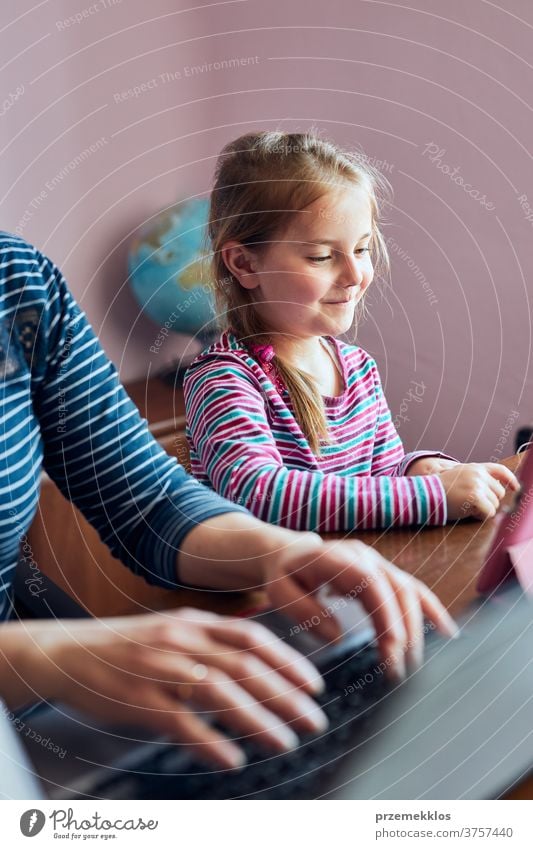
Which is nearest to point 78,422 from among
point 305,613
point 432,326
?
point 305,613

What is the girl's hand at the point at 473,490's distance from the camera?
0.46 m

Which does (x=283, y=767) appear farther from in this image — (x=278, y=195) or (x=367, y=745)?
(x=278, y=195)

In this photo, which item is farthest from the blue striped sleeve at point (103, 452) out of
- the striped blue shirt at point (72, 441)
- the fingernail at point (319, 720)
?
the fingernail at point (319, 720)

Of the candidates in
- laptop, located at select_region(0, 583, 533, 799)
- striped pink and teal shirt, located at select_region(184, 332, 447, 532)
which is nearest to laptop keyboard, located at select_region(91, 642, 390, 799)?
laptop, located at select_region(0, 583, 533, 799)

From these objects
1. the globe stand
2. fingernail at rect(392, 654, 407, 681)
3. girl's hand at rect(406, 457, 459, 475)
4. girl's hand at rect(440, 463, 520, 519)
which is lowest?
fingernail at rect(392, 654, 407, 681)

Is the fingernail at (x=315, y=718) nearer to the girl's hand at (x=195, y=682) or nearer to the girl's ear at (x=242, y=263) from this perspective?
the girl's hand at (x=195, y=682)

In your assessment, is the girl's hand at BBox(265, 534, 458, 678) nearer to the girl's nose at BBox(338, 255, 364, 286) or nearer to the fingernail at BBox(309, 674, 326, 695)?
the fingernail at BBox(309, 674, 326, 695)

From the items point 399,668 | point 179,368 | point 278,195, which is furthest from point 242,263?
point 399,668

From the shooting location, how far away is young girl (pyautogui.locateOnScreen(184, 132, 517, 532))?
47 cm

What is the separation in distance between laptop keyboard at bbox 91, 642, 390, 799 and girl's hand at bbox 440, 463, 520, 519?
13cm

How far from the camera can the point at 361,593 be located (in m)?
0.37

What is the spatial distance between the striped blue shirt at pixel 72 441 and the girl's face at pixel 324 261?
132 millimetres

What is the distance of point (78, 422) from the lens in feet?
1.40

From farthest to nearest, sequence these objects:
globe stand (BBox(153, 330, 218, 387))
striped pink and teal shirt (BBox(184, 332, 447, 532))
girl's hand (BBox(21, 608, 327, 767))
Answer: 1. globe stand (BBox(153, 330, 218, 387))
2. striped pink and teal shirt (BBox(184, 332, 447, 532))
3. girl's hand (BBox(21, 608, 327, 767))
